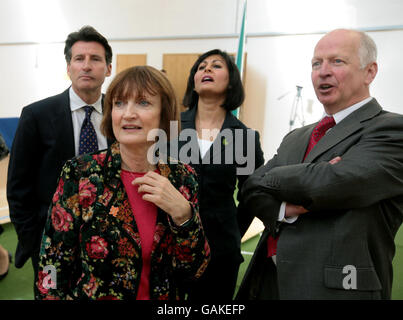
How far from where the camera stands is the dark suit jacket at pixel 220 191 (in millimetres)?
1751

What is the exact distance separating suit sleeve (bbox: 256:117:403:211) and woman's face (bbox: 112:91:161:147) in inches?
23.5

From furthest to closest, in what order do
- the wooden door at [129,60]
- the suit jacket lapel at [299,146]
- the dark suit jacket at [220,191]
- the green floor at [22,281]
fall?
the wooden door at [129,60], the green floor at [22,281], the dark suit jacket at [220,191], the suit jacket lapel at [299,146]

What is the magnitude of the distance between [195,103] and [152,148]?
36.7 inches

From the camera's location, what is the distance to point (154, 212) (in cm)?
116

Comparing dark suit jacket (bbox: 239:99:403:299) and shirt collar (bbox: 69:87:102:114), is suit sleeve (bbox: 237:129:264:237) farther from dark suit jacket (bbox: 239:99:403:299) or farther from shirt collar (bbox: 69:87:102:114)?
shirt collar (bbox: 69:87:102:114)

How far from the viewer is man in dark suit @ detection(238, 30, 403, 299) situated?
1.20 m

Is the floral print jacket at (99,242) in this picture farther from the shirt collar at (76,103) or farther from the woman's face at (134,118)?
the shirt collar at (76,103)

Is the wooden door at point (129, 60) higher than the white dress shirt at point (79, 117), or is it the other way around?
the wooden door at point (129, 60)

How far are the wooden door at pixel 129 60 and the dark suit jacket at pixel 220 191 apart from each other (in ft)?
22.0

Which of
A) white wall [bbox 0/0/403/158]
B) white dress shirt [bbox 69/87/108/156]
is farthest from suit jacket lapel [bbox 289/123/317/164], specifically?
white wall [bbox 0/0/403/158]

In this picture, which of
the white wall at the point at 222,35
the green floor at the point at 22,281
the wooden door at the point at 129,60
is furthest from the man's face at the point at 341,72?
the wooden door at the point at 129,60

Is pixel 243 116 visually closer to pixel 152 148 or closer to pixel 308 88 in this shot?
pixel 308 88
